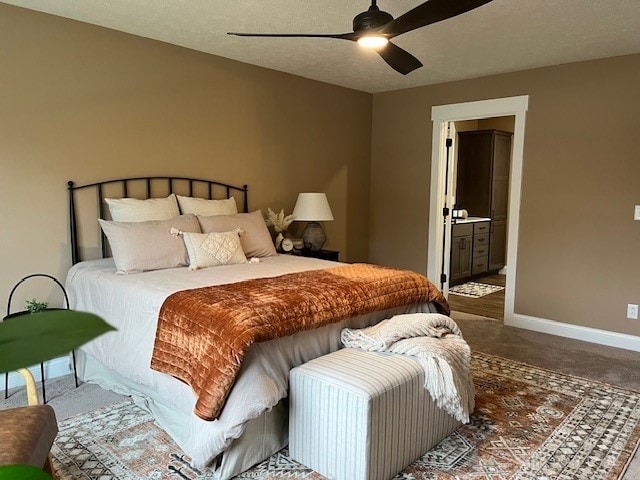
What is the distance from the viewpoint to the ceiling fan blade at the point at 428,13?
6.66 feet

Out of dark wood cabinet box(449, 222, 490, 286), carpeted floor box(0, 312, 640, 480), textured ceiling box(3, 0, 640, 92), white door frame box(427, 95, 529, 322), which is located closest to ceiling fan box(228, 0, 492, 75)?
textured ceiling box(3, 0, 640, 92)

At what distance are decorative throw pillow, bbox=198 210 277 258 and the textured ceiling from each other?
1.37 m

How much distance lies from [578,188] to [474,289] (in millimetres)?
2372

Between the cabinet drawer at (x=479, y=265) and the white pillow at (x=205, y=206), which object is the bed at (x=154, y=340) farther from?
the cabinet drawer at (x=479, y=265)

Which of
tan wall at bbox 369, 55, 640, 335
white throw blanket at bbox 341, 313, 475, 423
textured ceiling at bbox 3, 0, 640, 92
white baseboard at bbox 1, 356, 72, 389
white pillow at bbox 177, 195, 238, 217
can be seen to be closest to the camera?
white throw blanket at bbox 341, 313, 475, 423

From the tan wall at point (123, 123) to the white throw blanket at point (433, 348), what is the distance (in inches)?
86.6

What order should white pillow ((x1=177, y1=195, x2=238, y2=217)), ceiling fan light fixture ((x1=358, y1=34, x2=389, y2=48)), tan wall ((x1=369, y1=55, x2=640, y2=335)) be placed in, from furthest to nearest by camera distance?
tan wall ((x1=369, y1=55, x2=640, y2=335)), white pillow ((x1=177, y1=195, x2=238, y2=217)), ceiling fan light fixture ((x1=358, y1=34, x2=389, y2=48))

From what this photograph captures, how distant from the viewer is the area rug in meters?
2.18

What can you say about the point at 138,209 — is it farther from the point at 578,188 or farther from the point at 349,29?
the point at 578,188

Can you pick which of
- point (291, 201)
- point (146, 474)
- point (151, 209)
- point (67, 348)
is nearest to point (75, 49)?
point (151, 209)

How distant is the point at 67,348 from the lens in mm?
344

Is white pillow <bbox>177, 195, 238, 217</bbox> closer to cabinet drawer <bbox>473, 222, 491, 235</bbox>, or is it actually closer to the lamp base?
the lamp base

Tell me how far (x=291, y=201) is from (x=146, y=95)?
1.75 meters

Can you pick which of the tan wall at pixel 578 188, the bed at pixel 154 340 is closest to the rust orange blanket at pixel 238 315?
the bed at pixel 154 340
